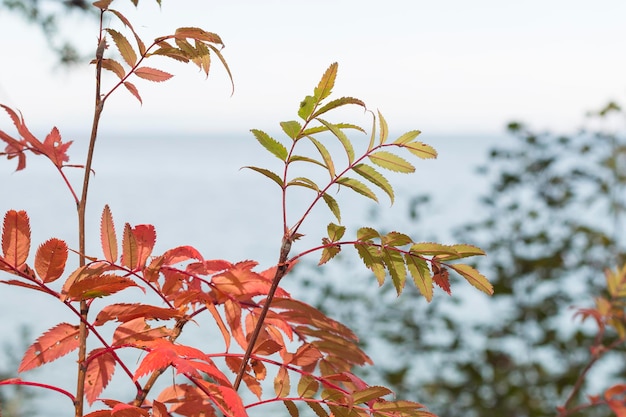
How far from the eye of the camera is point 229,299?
65cm

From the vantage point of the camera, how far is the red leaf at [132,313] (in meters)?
0.55

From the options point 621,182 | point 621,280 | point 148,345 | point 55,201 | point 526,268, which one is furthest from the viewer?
point 55,201

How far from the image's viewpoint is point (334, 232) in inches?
23.4

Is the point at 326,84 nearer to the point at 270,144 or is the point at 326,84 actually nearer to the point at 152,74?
the point at 270,144

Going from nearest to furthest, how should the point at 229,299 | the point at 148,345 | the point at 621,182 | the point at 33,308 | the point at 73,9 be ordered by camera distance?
1. the point at 148,345
2. the point at 229,299
3. the point at 73,9
4. the point at 621,182
5. the point at 33,308

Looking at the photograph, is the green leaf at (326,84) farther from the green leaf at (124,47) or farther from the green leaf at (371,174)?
the green leaf at (124,47)

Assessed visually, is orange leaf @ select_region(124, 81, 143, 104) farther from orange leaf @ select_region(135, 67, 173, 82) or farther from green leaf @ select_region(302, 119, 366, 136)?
green leaf @ select_region(302, 119, 366, 136)

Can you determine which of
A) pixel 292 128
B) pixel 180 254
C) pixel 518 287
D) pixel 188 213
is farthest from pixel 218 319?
pixel 188 213

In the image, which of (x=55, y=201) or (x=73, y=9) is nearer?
(x=73, y=9)

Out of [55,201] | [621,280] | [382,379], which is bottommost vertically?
[382,379]

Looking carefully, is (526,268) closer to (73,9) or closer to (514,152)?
(514,152)

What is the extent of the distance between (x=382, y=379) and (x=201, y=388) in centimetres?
258

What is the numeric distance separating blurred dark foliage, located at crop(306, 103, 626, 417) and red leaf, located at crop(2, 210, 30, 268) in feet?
8.71

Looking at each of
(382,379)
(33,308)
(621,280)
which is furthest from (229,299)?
(33,308)
